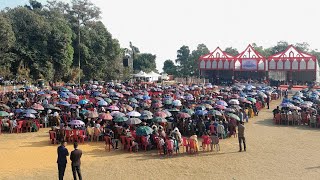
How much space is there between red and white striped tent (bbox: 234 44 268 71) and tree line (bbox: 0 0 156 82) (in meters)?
19.5

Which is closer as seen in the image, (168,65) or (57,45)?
(57,45)

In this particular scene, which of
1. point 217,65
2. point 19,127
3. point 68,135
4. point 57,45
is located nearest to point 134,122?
point 68,135

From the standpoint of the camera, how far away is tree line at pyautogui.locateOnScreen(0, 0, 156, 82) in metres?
43.6

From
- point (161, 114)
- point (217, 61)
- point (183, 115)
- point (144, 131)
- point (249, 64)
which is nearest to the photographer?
point (144, 131)

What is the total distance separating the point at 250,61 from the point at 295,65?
7.15 meters

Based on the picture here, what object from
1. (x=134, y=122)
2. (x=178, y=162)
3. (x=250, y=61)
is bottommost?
(x=178, y=162)

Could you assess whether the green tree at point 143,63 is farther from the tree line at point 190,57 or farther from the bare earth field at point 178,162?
the bare earth field at point 178,162

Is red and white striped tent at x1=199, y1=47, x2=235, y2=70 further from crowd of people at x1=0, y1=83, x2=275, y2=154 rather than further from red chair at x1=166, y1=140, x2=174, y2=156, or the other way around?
red chair at x1=166, y1=140, x2=174, y2=156

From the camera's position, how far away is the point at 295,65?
2190 inches

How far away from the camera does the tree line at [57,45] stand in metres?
43.6

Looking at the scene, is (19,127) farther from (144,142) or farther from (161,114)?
(144,142)

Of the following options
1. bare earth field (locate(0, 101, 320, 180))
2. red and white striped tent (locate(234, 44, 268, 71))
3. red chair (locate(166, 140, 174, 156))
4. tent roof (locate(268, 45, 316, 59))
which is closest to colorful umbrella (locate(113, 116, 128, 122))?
bare earth field (locate(0, 101, 320, 180))

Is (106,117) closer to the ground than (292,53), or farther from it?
closer to the ground

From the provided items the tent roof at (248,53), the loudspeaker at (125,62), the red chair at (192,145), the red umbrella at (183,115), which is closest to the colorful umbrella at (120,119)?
the red umbrella at (183,115)
